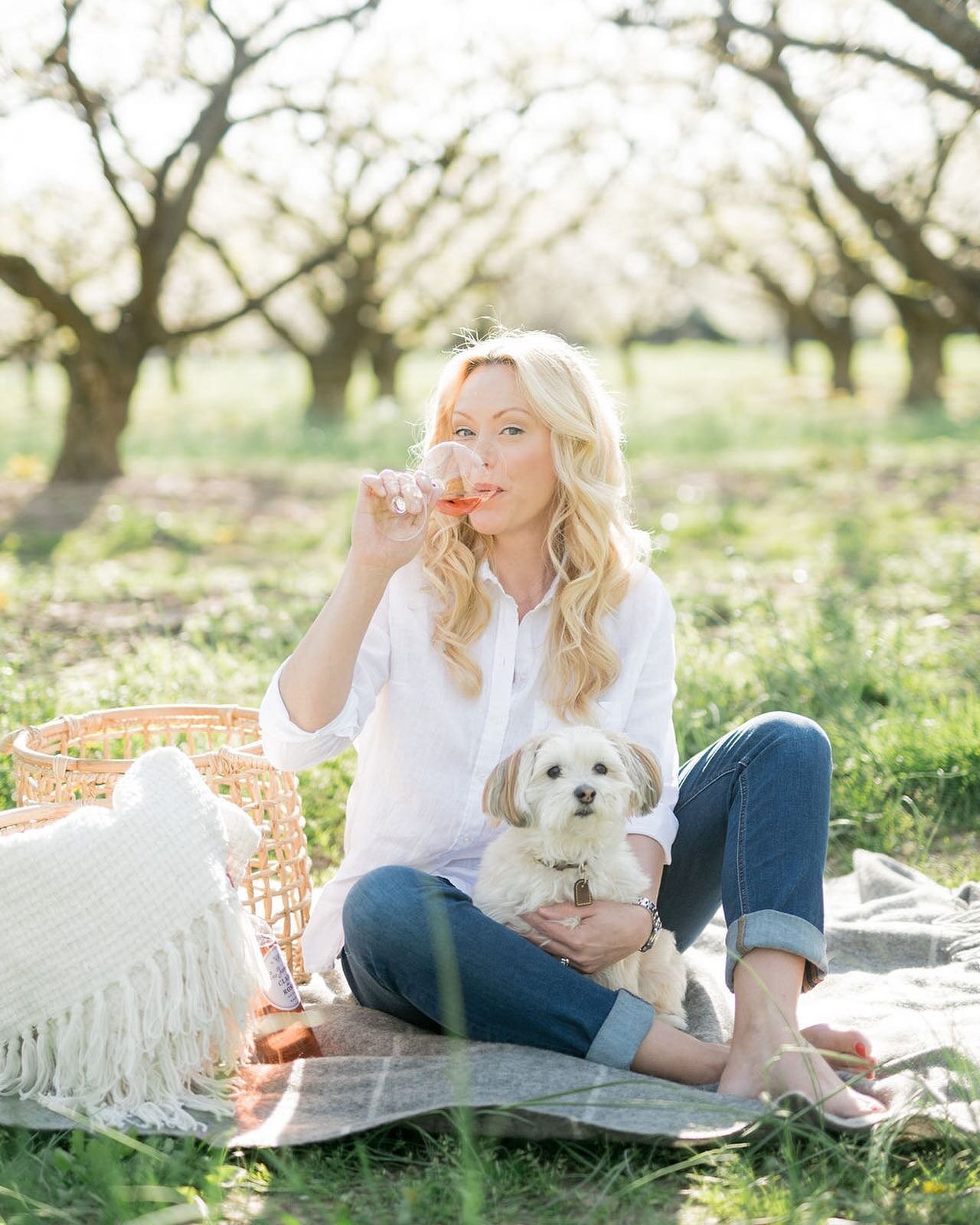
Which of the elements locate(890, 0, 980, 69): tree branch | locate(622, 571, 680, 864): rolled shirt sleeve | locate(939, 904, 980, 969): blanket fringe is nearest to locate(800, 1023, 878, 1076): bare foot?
locate(622, 571, 680, 864): rolled shirt sleeve

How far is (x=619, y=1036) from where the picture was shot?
261 cm

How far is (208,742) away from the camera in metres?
3.61

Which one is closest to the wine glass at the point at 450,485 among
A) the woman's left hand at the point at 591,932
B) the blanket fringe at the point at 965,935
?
the woman's left hand at the point at 591,932

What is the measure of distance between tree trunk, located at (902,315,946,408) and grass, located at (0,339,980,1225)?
13.5ft

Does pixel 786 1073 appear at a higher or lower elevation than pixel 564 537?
lower

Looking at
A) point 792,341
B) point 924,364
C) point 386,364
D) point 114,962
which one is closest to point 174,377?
point 386,364

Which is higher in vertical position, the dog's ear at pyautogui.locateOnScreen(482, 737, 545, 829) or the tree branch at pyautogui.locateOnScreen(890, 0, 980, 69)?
the tree branch at pyautogui.locateOnScreen(890, 0, 980, 69)

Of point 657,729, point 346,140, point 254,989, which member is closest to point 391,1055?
point 254,989

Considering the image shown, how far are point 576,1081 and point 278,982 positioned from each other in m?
0.74

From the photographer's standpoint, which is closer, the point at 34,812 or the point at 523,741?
the point at 34,812

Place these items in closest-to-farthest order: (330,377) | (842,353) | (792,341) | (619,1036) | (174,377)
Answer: (619,1036)
(330,377)
(842,353)
(174,377)
(792,341)

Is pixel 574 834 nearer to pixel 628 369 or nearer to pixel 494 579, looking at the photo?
pixel 494 579

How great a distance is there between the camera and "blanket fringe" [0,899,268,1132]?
8.01 feet

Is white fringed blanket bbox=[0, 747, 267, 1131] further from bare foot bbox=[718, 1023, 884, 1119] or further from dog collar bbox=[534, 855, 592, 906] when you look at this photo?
bare foot bbox=[718, 1023, 884, 1119]
